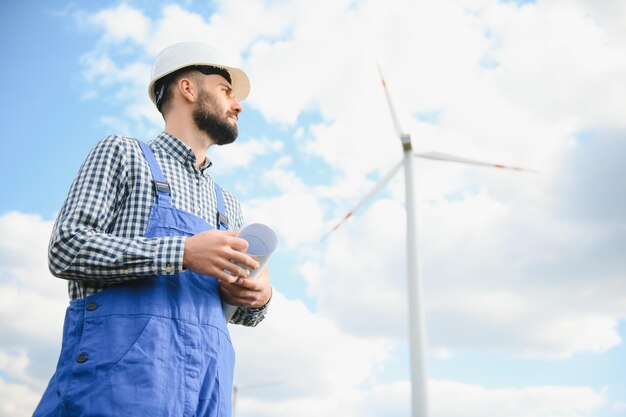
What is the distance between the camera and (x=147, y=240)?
272 cm

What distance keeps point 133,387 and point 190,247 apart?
0.59 m

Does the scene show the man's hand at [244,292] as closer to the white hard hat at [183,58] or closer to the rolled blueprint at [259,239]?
the rolled blueprint at [259,239]

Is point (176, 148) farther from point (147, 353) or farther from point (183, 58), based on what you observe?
point (147, 353)

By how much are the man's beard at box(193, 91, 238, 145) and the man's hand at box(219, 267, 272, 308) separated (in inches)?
35.2

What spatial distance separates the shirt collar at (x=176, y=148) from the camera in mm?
3301

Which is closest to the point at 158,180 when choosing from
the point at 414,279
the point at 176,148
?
the point at 176,148

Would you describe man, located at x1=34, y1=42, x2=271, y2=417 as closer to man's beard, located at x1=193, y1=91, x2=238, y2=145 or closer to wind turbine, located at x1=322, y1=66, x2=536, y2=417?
man's beard, located at x1=193, y1=91, x2=238, y2=145

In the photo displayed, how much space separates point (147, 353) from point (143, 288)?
29 cm

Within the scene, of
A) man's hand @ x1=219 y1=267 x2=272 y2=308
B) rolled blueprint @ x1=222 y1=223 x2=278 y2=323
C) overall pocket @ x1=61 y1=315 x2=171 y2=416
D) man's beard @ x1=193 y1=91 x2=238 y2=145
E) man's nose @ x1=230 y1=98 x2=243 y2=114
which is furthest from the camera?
man's nose @ x1=230 y1=98 x2=243 y2=114

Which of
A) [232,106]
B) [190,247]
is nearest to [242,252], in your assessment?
[190,247]

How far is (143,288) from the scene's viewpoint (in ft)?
8.78

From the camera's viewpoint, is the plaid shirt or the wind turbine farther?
the wind turbine

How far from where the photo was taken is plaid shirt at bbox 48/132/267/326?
2637mm

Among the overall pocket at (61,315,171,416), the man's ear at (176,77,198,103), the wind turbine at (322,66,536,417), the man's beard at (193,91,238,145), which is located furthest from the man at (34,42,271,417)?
the wind turbine at (322,66,536,417)
